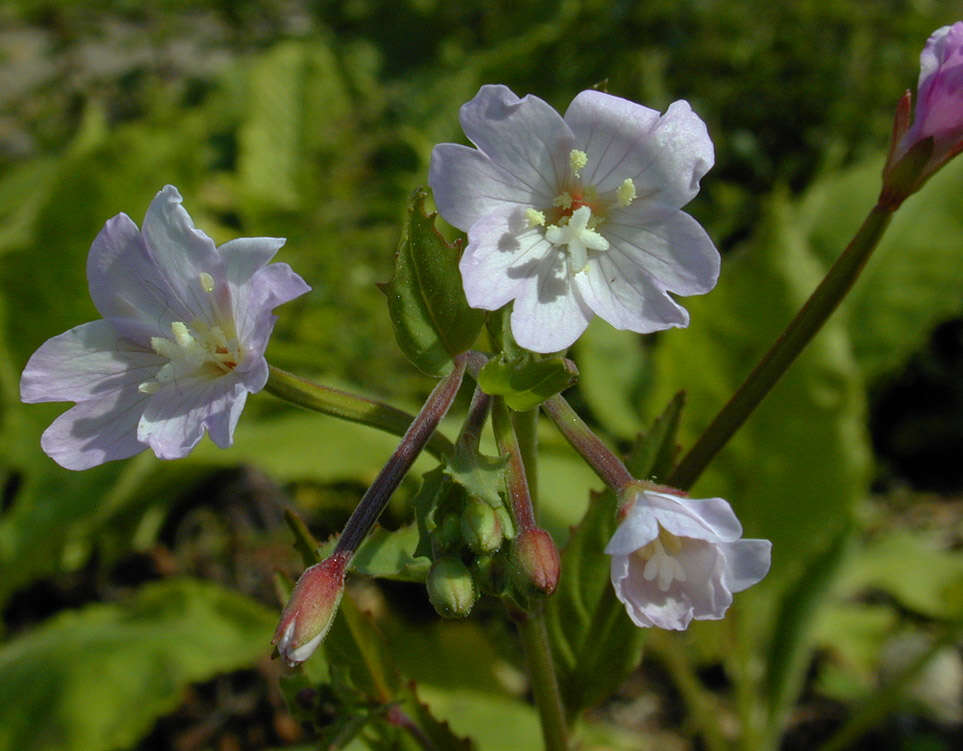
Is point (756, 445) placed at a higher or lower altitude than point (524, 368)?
lower

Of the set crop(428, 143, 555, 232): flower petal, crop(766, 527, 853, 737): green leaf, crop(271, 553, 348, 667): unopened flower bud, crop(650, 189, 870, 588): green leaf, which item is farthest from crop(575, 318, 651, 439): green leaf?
crop(271, 553, 348, 667): unopened flower bud

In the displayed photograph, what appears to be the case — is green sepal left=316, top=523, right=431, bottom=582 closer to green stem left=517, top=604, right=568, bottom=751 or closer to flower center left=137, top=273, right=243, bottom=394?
green stem left=517, top=604, right=568, bottom=751

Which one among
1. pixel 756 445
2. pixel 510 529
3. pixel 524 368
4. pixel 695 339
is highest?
pixel 524 368

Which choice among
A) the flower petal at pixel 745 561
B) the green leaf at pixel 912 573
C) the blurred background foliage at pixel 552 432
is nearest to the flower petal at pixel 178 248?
the flower petal at pixel 745 561

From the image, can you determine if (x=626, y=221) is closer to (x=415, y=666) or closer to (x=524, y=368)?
(x=524, y=368)

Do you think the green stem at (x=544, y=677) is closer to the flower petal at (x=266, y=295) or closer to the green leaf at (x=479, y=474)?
the green leaf at (x=479, y=474)

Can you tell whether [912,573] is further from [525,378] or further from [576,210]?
[525,378]

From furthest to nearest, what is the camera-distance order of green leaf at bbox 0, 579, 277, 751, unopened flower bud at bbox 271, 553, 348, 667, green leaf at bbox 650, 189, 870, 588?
green leaf at bbox 650, 189, 870, 588 → green leaf at bbox 0, 579, 277, 751 → unopened flower bud at bbox 271, 553, 348, 667

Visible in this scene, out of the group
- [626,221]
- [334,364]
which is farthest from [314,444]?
[626,221]

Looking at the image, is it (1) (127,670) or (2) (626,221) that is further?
(1) (127,670)

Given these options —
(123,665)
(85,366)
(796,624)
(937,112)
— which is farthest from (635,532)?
(796,624)
